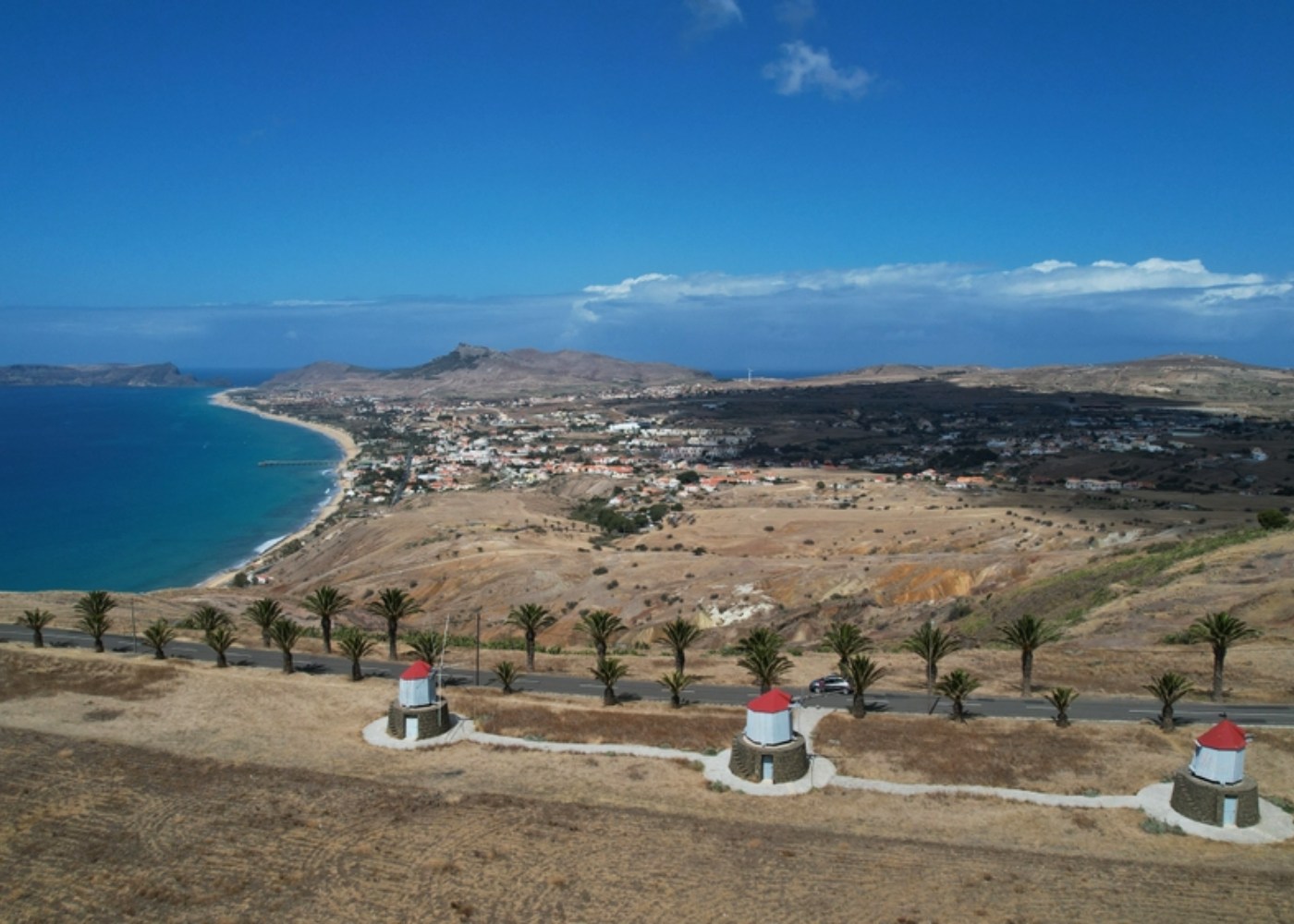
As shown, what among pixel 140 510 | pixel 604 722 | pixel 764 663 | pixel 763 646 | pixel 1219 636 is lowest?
pixel 140 510

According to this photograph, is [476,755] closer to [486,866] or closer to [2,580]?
[486,866]

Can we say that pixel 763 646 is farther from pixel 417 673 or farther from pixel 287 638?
pixel 287 638

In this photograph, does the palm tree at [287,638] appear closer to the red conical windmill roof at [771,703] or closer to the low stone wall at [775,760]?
the low stone wall at [775,760]

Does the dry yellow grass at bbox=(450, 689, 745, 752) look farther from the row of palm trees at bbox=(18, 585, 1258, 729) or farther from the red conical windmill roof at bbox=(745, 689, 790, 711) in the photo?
the red conical windmill roof at bbox=(745, 689, 790, 711)

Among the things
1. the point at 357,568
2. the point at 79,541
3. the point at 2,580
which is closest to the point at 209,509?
the point at 79,541

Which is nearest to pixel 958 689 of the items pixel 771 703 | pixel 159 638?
pixel 771 703

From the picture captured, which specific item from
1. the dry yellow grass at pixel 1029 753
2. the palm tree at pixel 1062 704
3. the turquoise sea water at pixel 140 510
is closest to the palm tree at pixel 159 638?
the dry yellow grass at pixel 1029 753
